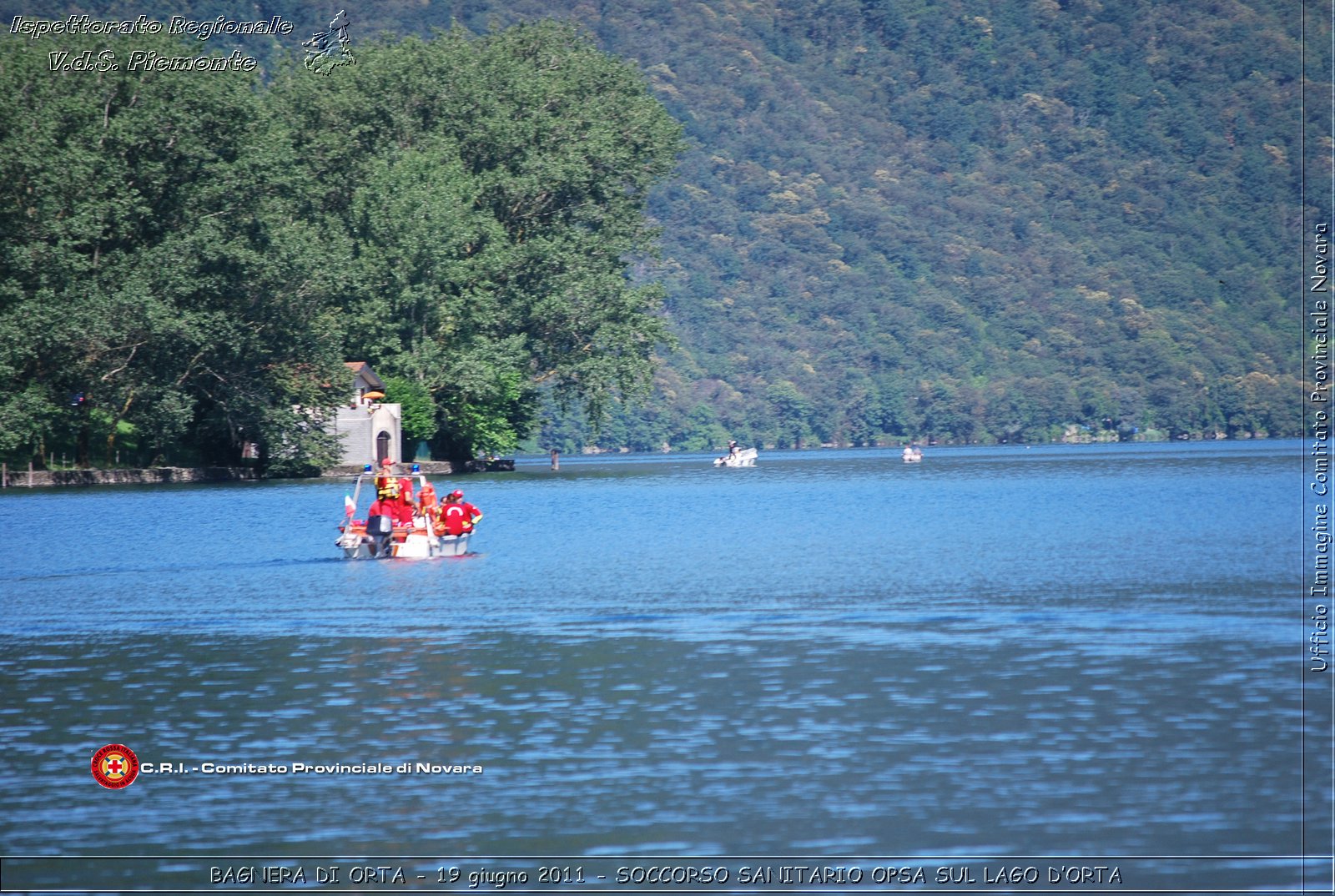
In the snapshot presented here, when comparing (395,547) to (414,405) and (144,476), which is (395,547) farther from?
(414,405)

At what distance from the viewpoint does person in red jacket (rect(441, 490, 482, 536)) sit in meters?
38.3

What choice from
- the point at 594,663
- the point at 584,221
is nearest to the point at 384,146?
the point at 584,221

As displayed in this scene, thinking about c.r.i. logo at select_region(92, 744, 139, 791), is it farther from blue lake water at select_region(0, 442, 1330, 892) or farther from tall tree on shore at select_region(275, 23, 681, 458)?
tall tree on shore at select_region(275, 23, 681, 458)

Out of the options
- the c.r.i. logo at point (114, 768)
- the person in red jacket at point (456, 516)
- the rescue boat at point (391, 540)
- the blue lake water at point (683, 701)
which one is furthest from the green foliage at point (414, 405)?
the c.r.i. logo at point (114, 768)

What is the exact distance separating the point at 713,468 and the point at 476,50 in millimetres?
31519

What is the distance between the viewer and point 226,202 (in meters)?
74.7

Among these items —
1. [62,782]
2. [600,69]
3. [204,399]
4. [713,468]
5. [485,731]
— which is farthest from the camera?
[713,468]

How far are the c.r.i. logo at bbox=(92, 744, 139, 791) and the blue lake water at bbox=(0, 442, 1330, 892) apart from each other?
15cm

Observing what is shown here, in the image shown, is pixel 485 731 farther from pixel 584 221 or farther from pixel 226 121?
pixel 584 221

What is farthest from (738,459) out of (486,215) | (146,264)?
(146,264)

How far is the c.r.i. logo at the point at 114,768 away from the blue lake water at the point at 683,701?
0.15m

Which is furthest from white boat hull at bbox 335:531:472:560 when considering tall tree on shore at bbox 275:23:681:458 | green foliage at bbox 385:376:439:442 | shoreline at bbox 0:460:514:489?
green foliage at bbox 385:376:439:442

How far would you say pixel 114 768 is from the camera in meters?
15.5

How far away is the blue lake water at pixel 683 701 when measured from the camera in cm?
1338
